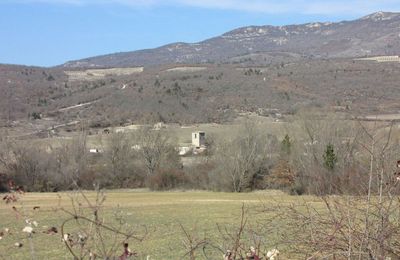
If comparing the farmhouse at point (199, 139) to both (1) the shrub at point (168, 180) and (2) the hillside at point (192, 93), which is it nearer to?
(1) the shrub at point (168, 180)

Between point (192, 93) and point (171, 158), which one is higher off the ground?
point (192, 93)

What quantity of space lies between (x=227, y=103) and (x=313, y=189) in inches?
5149

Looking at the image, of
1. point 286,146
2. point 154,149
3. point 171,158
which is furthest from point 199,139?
point 286,146

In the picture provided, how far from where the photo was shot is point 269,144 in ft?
227

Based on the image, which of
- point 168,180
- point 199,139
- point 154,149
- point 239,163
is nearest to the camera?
point 239,163

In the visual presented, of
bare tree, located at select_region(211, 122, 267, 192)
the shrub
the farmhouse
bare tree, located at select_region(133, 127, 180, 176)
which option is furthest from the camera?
the farmhouse

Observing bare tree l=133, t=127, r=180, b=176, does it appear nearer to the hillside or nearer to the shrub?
the shrub

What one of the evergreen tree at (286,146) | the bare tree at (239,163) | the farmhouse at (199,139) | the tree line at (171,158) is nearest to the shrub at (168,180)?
the tree line at (171,158)

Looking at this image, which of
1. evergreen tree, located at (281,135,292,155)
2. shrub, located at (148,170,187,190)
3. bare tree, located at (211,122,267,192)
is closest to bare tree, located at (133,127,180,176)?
shrub, located at (148,170,187,190)

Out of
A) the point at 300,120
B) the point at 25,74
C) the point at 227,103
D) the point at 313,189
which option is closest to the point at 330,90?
the point at 227,103

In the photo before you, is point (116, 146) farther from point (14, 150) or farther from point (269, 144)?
point (269, 144)

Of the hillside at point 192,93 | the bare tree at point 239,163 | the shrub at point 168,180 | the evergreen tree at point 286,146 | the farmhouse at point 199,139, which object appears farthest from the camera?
the hillside at point 192,93

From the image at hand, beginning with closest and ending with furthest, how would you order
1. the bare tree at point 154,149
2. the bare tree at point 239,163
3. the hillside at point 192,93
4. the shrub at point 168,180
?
the bare tree at point 239,163 → the shrub at point 168,180 → the bare tree at point 154,149 → the hillside at point 192,93

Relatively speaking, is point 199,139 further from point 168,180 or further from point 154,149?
point 168,180
